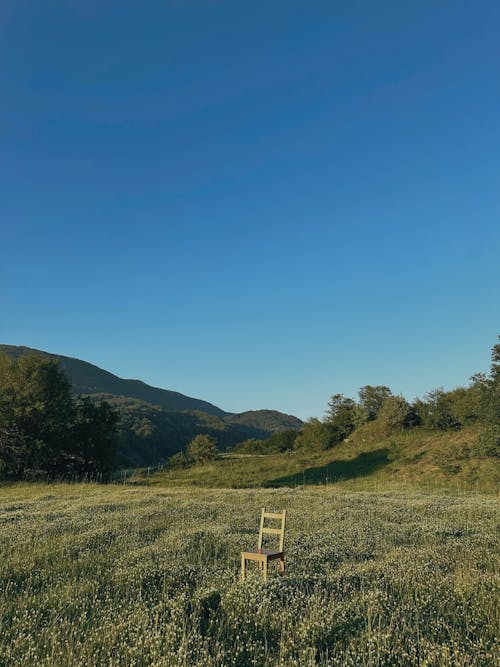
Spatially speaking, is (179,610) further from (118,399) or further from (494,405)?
(118,399)

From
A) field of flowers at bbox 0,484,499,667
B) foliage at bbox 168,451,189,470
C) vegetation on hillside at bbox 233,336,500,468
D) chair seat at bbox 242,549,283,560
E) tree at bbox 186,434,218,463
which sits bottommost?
foliage at bbox 168,451,189,470

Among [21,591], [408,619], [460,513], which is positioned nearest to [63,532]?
[21,591]

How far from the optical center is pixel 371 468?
39188 millimetres

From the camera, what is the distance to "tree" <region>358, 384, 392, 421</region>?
61438 millimetres

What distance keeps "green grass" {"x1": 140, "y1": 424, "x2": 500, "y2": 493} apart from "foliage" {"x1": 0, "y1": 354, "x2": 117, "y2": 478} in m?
5.92

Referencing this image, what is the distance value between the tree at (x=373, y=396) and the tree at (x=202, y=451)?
23.5 m

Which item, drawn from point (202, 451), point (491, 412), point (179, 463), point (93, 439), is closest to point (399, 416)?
point (491, 412)

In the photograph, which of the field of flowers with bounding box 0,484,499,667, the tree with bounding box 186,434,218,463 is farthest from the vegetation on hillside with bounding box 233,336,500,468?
the field of flowers with bounding box 0,484,499,667

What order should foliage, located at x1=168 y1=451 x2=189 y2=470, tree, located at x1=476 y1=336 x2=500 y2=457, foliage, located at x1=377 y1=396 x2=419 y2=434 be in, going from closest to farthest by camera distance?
tree, located at x1=476 y1=336 x2=500 y2=457, foliage, located at x1=377 y1=396 x2=419 y2=434, foliage, located at x1=168 y1=451 x2=189 y2=470

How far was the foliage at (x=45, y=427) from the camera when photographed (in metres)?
37.4

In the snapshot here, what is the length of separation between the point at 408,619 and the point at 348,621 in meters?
0.94

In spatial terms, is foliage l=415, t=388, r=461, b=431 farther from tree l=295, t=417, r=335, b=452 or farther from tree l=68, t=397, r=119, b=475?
tree l=68, t=397, r=119, b=475

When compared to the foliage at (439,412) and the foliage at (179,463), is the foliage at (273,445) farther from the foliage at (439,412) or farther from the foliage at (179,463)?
the foliage at (439,412)

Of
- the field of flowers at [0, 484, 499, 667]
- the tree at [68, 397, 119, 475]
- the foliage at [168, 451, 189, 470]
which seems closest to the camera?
the field of flowers at [0, 484, 499, 667]
